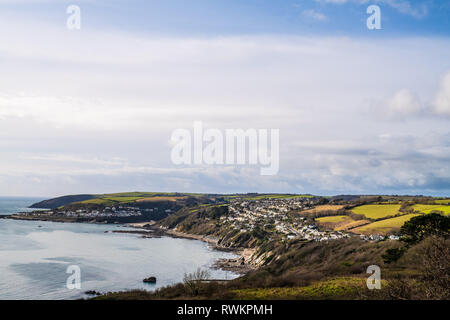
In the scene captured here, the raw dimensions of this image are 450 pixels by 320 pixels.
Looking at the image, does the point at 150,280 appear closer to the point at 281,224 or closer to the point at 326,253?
the point at 326,253

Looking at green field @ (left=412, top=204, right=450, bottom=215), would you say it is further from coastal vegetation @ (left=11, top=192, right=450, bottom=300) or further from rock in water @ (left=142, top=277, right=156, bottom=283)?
rock in water @ (left=142, top=277, right=156, bottom=283)

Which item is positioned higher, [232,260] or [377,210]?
[377,210]

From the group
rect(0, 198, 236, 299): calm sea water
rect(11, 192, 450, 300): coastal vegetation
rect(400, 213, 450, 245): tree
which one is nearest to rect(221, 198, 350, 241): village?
rect(11, 192, 450, 300): coastal vegetation

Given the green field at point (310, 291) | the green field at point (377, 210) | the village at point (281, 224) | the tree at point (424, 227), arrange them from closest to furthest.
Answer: the green field at point (310, 291) < the tree at point (424, 227) < the village at point (281, 224) < the green field at point (377, 210)

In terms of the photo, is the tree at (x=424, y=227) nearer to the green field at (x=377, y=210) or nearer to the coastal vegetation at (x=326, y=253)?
the coastal vegetation at (x=326, y=253)

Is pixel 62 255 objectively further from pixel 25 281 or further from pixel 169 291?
pixel 169 291

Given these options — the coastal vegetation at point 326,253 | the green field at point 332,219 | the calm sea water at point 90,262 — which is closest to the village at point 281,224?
the coastal vegetation at point 326,253

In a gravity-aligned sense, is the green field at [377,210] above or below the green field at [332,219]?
above

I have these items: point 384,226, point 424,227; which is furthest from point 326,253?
point 384,226
